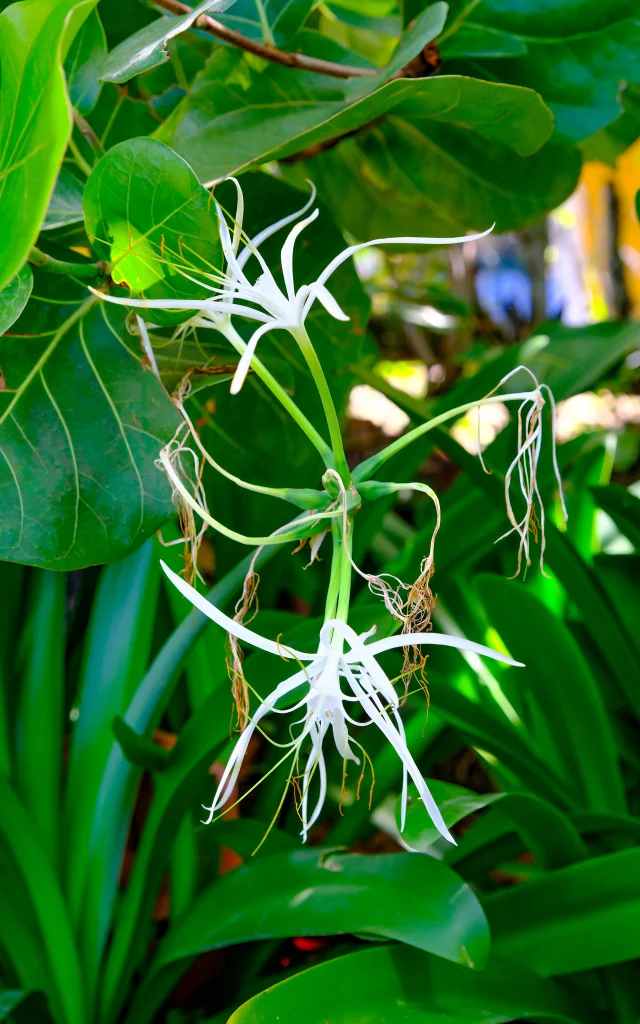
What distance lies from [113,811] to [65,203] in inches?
15.9

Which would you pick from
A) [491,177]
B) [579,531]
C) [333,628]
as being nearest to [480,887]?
[579,531]

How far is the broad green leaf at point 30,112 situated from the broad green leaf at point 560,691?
0.40 meters

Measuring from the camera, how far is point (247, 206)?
470 millimetres

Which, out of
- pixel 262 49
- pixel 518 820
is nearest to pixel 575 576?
pixel 518 820

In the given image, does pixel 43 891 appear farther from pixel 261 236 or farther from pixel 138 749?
pixel 261 236

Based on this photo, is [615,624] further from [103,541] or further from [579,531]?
[103,541]

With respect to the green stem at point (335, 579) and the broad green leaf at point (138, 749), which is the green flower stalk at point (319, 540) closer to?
the green stem at point (335, 579)

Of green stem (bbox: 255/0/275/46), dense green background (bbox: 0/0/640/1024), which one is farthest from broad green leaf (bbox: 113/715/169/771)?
green stem (bbox: 255/0/275/46)

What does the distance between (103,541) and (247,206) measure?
239 mm

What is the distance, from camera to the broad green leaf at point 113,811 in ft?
1.65

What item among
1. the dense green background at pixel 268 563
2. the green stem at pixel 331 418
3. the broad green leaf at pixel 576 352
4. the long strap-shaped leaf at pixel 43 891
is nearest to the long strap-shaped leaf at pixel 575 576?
the dense green background at pixel 268 563

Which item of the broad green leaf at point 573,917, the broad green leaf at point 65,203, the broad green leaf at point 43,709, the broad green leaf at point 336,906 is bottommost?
the broad green leaf at point 573,917

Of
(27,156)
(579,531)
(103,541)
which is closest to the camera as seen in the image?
(27,156)

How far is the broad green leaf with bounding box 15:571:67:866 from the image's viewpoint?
560 millimetres
